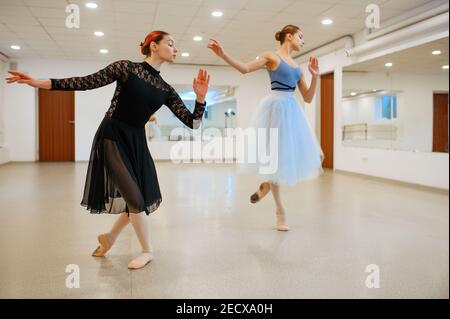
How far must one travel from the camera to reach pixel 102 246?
7.41 ft

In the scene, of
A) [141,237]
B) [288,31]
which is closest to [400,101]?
[288,31]

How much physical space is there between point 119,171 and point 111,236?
495 millimetres

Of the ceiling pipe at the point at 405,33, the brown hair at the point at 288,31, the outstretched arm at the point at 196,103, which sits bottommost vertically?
the outstretched arm at the point at 196,103

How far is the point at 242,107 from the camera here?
11070 millimetres

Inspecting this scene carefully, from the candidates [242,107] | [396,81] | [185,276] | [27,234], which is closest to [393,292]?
[185,276]

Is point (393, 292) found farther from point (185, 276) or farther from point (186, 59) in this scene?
point (186, 59)

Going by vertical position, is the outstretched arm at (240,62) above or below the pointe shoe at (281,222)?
above

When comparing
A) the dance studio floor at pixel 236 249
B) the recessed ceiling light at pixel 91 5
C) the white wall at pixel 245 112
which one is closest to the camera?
the dance studio floor at pixel 236 249

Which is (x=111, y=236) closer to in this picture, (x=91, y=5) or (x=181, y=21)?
(x=91, y=5)

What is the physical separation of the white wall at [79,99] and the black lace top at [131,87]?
772 cm

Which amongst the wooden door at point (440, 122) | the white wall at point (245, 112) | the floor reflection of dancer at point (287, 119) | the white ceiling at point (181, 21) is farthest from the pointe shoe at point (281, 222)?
the wooden door at point (440, 122)

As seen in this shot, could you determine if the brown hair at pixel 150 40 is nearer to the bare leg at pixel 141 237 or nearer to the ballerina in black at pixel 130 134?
the ballerina in black at pixel 130 134

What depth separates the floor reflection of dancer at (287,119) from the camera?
2725mm

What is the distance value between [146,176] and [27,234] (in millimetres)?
1244
